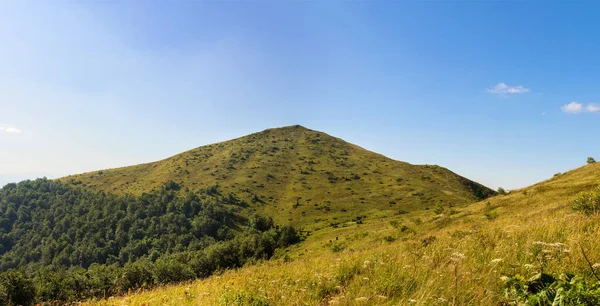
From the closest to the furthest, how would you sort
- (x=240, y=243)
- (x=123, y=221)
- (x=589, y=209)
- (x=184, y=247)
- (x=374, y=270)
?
(x=374, y=270)
(x=589, y=209)
(x=240, y=243)
(x=184, y=247)
(x=123, y=221)

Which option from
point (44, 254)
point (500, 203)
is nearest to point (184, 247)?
point (44, 254)

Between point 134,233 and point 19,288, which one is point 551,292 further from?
point 134,233

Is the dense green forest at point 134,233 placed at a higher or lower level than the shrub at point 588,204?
lower

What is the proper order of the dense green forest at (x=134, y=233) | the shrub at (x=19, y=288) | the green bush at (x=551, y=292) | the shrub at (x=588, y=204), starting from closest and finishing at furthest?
1. the green bush at (x=551, y=292)
2. the shrub at (x=588, y=204)
3. the shrub at (x=19, y=288)
4. the dense green forest at (x=134, y=233)

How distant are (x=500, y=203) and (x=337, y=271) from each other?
43801mm

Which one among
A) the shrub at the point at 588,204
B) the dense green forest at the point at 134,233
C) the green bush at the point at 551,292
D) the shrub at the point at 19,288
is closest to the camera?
the green bush at the point at 551,292

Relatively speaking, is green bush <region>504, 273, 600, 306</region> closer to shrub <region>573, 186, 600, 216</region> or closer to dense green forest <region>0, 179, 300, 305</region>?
shrub <region>573, 186, 600, 216</region>

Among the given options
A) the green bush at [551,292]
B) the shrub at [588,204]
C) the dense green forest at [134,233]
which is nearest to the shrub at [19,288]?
the dense green forest at [134,233]

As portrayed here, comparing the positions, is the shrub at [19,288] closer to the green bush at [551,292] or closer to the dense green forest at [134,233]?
the dense green forest at [134,233]

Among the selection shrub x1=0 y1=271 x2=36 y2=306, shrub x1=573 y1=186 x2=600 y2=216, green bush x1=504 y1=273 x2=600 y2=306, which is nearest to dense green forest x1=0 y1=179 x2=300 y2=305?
shrub x1=0 y1=271 x2=36 y2=306

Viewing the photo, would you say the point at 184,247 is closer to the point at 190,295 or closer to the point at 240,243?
the point at 240,243

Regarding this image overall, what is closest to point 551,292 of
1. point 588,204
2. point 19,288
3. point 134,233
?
point 588,204

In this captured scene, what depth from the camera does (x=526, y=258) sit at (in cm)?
696

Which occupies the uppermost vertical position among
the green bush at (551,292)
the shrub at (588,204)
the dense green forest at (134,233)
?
the shrub at (588,204)
